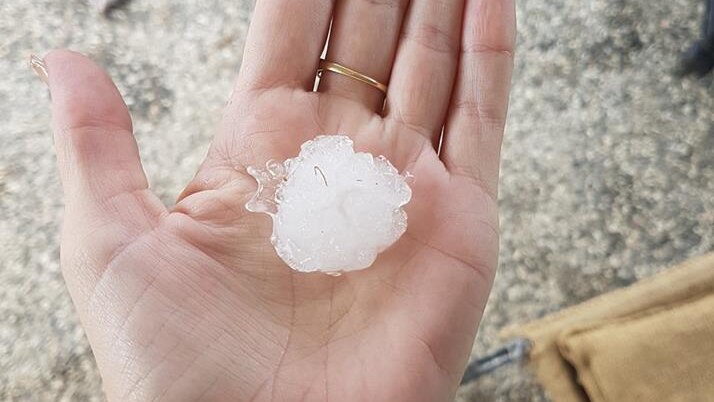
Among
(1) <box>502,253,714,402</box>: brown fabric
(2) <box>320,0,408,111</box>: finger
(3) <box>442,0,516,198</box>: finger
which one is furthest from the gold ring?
(1) <box>502,253,714,402</box>: brown fabric

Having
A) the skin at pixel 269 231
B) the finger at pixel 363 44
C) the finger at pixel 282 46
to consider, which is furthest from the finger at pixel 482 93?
the finger at pixel 282 46

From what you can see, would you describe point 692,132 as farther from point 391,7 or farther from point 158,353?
point 158,353

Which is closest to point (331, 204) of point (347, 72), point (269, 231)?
point (269, 231)

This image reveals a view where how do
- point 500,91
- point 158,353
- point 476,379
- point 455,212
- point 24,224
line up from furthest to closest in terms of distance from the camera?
1. point 24,224
2. point 476,379
3. point 500,91
4. point 455,212
5. point 158,353

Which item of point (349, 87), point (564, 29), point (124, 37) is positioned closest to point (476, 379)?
point (349, 87)

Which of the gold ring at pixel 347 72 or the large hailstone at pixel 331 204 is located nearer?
the large hailstone at pixel 331 204

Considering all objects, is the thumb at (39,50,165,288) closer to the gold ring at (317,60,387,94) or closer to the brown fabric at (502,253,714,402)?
the gold ring at (317,60,387,94)

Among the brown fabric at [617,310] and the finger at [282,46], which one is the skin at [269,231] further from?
the brown fabric at [617,310]
